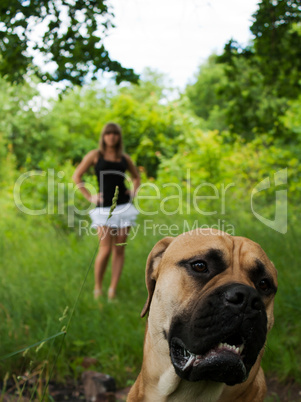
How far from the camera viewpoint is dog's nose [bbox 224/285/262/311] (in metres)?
1.64

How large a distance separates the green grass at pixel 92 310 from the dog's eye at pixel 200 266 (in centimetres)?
102

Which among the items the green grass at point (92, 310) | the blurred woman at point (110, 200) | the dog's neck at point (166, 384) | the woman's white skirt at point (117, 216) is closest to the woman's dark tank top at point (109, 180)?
the blurred woman at point (110, 200)

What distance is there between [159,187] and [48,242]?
2.71 meters

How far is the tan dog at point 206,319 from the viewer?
5.51 ft

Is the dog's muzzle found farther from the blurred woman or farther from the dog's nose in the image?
the blurred woman

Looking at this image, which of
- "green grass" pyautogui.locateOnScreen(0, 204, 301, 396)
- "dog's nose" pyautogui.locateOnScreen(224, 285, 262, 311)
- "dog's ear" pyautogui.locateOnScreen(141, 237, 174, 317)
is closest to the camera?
"dog's nose" pyautogui.locateOnScreen(224, 285, 262, 311)

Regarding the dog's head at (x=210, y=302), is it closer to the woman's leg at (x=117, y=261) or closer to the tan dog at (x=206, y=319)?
the tan dog at (x=206, y=319)

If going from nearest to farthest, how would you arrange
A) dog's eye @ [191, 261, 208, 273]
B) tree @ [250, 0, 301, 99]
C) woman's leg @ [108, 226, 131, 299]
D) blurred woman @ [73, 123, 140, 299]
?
dog's eye @ [191, 261, 208, 273] < tree @ [250, 0, 301, 99] < woman's leg @ [108, 226, 131, 299] < blurred woman @ [73, 123, 140, 299]

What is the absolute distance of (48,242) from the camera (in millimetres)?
6375

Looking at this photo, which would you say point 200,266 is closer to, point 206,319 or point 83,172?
point 206,319

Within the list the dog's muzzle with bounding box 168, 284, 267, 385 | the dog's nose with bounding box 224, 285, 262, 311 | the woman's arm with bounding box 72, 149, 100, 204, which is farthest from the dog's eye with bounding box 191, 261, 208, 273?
the woman's arm with bounding box 72, 149, 100, 204

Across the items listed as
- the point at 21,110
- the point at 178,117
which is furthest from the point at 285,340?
the point at 21,110

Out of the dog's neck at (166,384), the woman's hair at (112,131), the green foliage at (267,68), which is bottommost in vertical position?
the dog's neck at (166,384)

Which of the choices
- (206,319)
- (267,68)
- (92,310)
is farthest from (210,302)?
(267,68)
